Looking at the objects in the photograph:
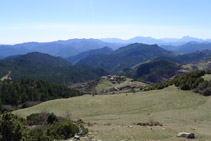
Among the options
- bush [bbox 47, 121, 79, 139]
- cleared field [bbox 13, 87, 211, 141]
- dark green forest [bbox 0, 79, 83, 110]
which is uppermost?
bush [bbox 47, 121, 79, 139]

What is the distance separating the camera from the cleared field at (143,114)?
64.6 feet

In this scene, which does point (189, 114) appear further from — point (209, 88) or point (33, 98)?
point (33, 98)

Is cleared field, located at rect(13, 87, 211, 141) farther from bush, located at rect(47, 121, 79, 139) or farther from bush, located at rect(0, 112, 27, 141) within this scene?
bush, located at rect(0, 112, 27, 141)

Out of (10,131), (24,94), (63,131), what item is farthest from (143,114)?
(24,94)

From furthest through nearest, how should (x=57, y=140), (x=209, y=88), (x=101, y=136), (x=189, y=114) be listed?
(x=209, y=88) → (x=189, y=114) → (x=101, y=136) → (x=57, y=140)

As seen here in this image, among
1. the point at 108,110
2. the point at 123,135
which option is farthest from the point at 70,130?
the point at 108,110

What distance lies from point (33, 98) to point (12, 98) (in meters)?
10.2

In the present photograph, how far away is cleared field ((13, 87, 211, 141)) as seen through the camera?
19.7 m

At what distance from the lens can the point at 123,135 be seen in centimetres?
1917

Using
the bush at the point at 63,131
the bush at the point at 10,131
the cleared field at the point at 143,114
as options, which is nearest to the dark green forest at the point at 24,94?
the cleared field at the point at 143,114

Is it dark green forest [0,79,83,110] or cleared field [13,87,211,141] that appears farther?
dark green forest [0,79,83,110]

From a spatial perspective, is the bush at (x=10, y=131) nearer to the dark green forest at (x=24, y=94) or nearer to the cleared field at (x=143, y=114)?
the cleared field at (x=143, y=114)

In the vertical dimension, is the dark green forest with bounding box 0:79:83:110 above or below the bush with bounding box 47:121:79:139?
below

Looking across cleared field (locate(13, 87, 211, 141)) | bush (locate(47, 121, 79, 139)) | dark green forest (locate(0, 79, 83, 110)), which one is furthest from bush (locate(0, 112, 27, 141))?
dark green forest (locate(0, 79, 83, 110))
